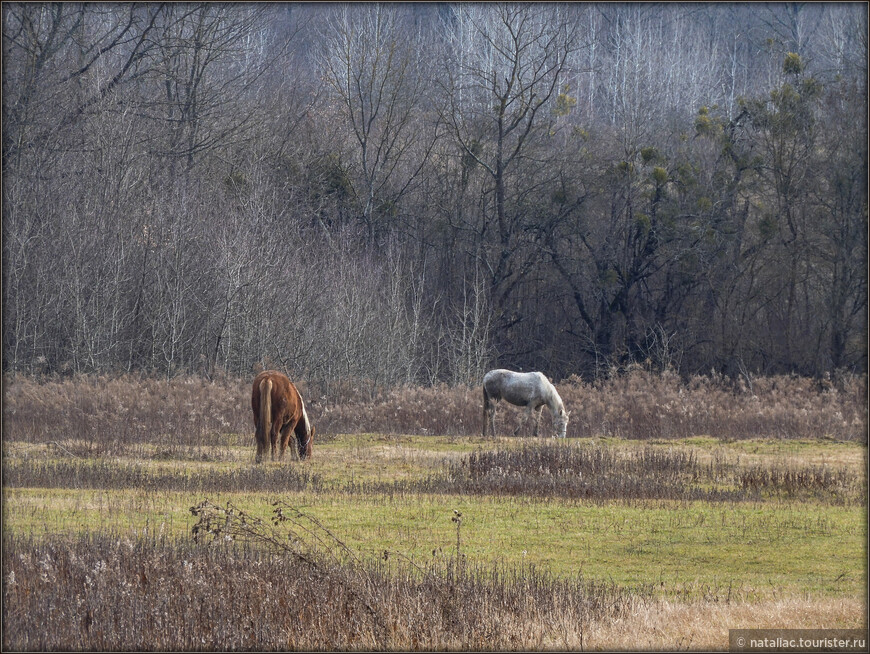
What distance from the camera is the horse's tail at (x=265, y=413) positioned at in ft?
53.7

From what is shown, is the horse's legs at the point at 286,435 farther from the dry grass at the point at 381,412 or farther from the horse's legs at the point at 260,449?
the dry grass at the point at 381,412

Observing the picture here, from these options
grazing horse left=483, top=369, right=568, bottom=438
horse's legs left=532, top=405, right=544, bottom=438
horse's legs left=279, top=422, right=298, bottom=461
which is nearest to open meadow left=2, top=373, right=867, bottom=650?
horse's legs left=279, top=422, right=298, bottom=461

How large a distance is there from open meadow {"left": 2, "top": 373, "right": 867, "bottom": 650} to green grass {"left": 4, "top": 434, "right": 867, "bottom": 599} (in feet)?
0.17

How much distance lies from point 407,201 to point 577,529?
114 feet

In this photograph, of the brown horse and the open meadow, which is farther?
the brown horse

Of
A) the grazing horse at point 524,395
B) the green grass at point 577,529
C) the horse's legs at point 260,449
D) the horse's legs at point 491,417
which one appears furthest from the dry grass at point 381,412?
the green grass at point 577,529

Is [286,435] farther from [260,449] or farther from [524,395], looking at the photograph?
[524,395]

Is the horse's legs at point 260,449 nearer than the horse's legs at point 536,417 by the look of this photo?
Yes

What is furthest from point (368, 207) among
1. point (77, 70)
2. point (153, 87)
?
point (77, 70)

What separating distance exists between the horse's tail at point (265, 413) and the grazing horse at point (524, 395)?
25.8 ft

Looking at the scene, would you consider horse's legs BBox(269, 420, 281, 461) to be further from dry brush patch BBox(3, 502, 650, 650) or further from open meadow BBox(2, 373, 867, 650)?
dry brush patch BBox(3, 502, 650, 650)

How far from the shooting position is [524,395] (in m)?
23.8

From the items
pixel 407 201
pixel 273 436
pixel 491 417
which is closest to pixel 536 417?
pixel 491 417

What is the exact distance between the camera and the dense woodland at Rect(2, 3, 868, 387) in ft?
105
